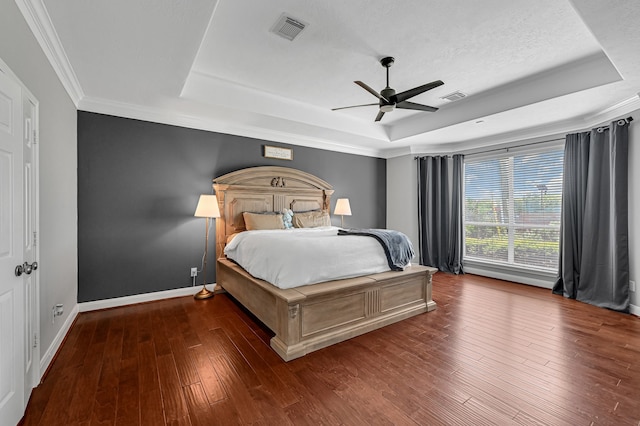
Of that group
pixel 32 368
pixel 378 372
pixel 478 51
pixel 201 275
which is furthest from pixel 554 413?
pixel 201 275

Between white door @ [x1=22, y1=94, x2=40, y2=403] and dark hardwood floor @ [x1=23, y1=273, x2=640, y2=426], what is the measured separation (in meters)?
0.21

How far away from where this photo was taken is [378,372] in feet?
6.86

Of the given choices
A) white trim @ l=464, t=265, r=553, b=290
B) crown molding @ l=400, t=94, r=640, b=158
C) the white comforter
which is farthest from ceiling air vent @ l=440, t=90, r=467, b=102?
white trim @ l=464, t=265, r=553, b=290

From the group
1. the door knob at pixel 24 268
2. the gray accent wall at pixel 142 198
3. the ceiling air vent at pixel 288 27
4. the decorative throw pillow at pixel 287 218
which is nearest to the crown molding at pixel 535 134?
the decorative throw pillow at pixel 287 218

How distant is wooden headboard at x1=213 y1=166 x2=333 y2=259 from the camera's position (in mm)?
4090

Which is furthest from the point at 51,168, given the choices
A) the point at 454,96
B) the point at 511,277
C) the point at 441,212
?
the point at 511,277

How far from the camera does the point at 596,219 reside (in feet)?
12.1

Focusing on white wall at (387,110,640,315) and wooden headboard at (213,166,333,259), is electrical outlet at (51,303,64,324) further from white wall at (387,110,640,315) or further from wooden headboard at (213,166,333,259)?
white wall at (387,110,640,315)

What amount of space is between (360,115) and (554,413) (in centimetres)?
416

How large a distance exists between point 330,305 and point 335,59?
8.16 ft

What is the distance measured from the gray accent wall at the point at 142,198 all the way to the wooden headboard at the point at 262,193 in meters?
0.18

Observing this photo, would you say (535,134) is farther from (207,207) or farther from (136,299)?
(136,299)

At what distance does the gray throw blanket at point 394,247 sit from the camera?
314 cm

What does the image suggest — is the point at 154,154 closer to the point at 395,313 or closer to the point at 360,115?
the point at 360,115
